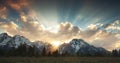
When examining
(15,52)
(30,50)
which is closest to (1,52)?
(15,52)

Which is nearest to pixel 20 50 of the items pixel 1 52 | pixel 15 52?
pixel 15 52

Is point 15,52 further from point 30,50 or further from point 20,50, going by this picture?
point 30,50

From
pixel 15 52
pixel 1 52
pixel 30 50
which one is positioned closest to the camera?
pixel 1 52

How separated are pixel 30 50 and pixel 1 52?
30.2 m

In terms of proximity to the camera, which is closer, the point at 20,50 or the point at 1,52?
the point at 1,52

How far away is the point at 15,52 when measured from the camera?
466 ft

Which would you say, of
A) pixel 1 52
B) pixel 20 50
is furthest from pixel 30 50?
pixel 1 52

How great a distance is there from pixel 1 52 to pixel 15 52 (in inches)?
496

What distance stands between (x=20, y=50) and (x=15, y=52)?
6550mm

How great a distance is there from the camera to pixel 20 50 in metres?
148

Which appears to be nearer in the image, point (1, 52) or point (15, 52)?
point (1, 52)

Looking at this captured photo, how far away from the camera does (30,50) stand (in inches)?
6201

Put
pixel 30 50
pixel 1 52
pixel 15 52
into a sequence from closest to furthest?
pixel 1 52, pixel 15 52, pixel 30 50

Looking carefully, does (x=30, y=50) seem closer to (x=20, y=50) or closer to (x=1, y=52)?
(x=20, y=50)
